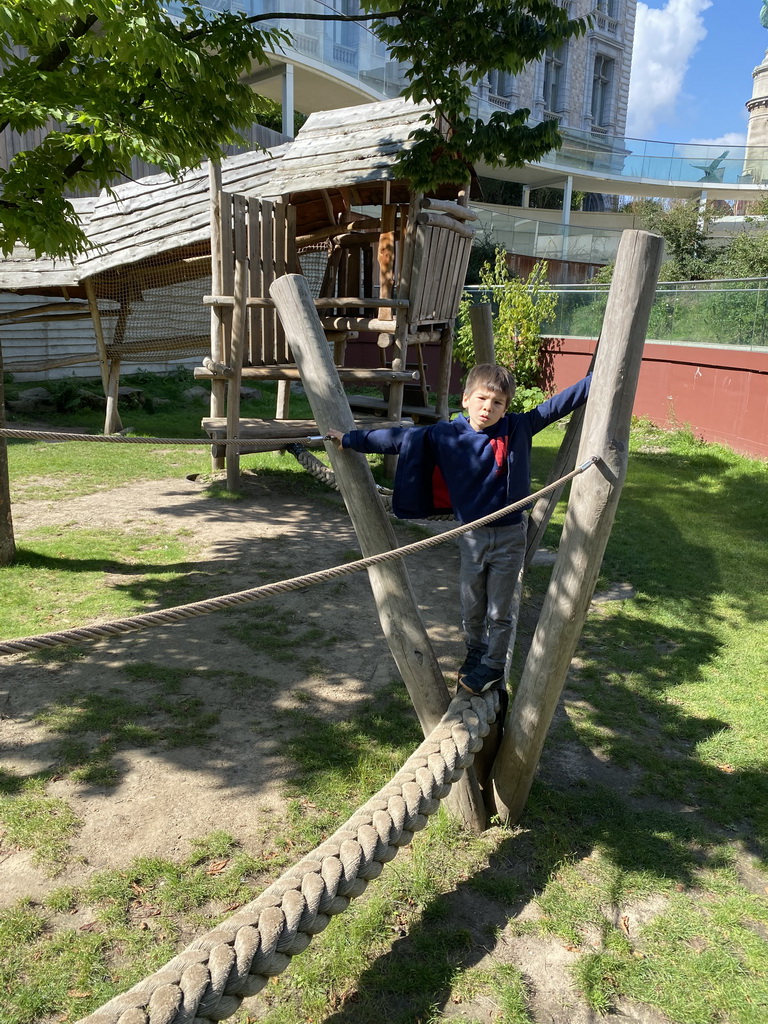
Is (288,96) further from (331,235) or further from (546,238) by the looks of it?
(331,235)

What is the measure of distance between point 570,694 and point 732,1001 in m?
2.11

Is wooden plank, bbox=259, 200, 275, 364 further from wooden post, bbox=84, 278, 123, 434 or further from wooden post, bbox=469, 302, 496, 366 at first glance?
wooden post, bbox=469, 302, 496, 366

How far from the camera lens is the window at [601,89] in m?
38.0

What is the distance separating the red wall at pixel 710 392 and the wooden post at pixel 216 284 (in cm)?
709

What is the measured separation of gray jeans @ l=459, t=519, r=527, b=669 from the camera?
10.5ft

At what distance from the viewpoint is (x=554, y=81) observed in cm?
3544

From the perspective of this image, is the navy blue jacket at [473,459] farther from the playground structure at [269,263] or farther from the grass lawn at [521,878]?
the playground structure at [269,263]

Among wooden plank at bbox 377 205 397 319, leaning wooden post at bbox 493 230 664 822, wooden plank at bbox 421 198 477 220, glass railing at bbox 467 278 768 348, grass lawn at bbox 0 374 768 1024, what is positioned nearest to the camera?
grass lawn at bbox 0 374 768 1024

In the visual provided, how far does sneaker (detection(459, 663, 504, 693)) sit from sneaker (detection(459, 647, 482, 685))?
1.2 inches

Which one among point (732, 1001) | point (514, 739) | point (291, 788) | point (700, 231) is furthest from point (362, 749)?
point (700, 231)

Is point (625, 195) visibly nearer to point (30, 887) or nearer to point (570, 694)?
point (570, 694)

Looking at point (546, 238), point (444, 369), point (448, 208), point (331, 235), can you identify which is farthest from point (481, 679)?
point (546, 238)

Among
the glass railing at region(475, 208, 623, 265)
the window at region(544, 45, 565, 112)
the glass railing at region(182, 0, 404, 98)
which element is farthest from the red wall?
the window at region(544, 45, 565, 112)

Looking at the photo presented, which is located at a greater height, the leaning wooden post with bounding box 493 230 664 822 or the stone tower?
the stone tower
